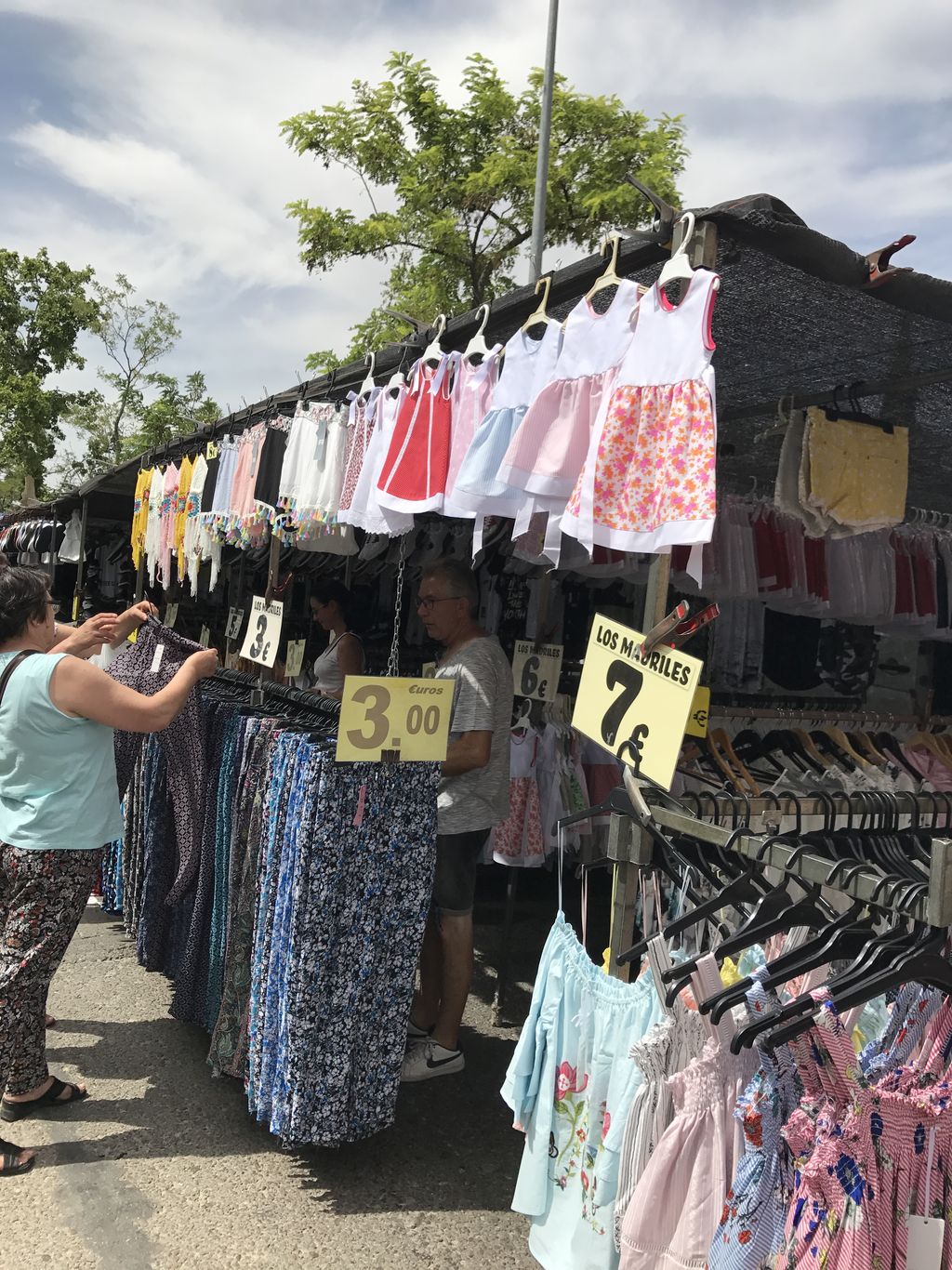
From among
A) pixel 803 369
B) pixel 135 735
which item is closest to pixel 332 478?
pixel 135 735

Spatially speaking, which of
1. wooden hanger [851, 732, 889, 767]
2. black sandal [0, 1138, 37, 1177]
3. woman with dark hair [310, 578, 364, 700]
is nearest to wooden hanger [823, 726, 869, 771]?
wooden hanger [851, 732, 889, 767]

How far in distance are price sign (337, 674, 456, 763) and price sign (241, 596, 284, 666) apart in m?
1.15

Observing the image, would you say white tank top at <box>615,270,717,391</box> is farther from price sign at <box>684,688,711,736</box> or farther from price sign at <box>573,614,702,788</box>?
price sign at <box>684,688,711,736</box>

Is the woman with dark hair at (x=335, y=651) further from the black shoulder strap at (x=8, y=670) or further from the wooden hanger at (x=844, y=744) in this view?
the wooden hanger at (x=844, y=744)

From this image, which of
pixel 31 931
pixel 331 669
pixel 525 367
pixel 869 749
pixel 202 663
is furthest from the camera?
pixel 331 669

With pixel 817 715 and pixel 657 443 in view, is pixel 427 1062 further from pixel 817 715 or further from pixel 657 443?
pixel 657 443

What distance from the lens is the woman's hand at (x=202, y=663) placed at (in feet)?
11.0

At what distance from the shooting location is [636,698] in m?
2.29

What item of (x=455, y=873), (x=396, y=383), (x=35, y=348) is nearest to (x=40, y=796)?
(x=455, y=873)

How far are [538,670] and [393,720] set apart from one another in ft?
6.88

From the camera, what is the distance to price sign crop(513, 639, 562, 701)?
496 centimetres

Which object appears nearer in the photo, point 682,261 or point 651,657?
point 651,657

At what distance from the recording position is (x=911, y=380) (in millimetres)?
3926

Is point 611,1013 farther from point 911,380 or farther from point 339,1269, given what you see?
point 911,380
